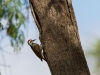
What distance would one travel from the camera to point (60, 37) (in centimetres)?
149

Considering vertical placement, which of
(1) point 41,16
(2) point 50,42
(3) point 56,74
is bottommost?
(3) point 56,74

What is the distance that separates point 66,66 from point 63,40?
0.45 ft

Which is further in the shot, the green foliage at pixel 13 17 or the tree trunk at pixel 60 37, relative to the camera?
the green foliage at pixel 13 17

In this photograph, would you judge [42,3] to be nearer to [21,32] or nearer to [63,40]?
[63,40]

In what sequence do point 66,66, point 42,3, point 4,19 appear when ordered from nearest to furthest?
point 66,66
point 42,3
point 4,19

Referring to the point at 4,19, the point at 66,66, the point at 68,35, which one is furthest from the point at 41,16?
the point at 4,19

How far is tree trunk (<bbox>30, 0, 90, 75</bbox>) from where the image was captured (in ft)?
4.80

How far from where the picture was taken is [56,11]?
153cm

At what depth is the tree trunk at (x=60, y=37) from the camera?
1.46 m

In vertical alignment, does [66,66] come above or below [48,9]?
below

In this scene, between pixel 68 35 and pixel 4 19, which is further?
pixel 4 19

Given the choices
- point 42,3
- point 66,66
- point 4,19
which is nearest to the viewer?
point 66,66

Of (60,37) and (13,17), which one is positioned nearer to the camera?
(60,37)

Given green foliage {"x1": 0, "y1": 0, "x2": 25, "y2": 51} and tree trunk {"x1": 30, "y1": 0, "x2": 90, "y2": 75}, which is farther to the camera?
green foliage {"x1": 0, "y1": 0, "x2": 25, "y2": 51}
